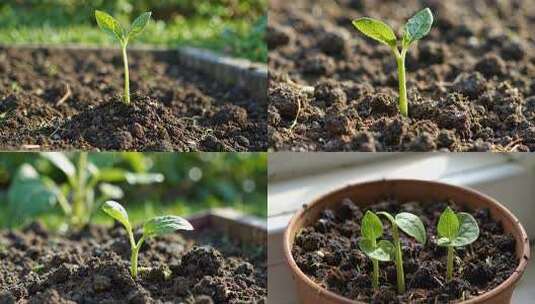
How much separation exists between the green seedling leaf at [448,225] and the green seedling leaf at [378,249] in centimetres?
11

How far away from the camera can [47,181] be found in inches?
115

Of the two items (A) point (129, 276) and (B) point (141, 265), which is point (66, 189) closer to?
(B) point (141, 265)

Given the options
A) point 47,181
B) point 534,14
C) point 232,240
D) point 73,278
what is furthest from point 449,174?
point 534,14

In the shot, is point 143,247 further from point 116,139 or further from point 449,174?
point 449,174

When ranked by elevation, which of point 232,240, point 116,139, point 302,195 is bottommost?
point 232,240

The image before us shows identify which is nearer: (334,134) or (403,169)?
(334,134)

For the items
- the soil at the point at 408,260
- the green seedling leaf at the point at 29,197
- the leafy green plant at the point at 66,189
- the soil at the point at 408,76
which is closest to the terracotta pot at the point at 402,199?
the soil at the point at 408,260

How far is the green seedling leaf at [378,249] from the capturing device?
1653 mm

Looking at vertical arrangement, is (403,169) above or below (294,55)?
below

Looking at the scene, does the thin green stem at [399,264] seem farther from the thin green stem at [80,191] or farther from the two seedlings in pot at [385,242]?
the thin green stem at [80,191]

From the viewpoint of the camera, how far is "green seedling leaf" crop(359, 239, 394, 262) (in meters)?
1.65

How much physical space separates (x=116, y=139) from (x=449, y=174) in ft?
2.92

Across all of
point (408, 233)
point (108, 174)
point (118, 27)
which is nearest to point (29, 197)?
point (108, 174)

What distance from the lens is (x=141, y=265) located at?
2.01 m
